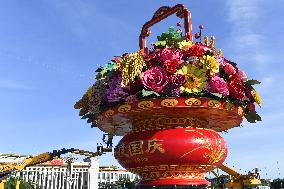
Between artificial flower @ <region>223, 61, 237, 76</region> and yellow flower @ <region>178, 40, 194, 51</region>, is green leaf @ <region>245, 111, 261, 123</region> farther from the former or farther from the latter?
yellow flower @ <region>178, 40, 194, 51</region>

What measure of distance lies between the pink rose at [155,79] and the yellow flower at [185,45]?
0.71m

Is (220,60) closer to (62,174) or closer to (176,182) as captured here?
(176,182)

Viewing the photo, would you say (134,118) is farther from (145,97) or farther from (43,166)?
(43,166)

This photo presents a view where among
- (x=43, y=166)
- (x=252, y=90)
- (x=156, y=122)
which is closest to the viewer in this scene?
(x=156, y=122)

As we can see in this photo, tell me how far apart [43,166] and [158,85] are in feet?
381

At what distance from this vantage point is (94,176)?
11894 cm

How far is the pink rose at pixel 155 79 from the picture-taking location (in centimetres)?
752

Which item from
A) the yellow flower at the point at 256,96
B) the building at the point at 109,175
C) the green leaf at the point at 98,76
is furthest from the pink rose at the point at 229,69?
the building at the point at 109,175

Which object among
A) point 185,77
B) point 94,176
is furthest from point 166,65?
point 94,176

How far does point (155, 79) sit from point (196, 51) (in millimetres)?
1037

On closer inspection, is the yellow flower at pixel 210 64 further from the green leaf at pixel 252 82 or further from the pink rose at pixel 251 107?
the pink rose at pixel 251 107

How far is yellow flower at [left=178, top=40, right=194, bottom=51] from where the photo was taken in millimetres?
7965

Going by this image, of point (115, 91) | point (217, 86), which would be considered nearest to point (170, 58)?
point (217, 86)

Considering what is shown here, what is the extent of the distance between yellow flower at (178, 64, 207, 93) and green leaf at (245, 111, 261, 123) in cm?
192
